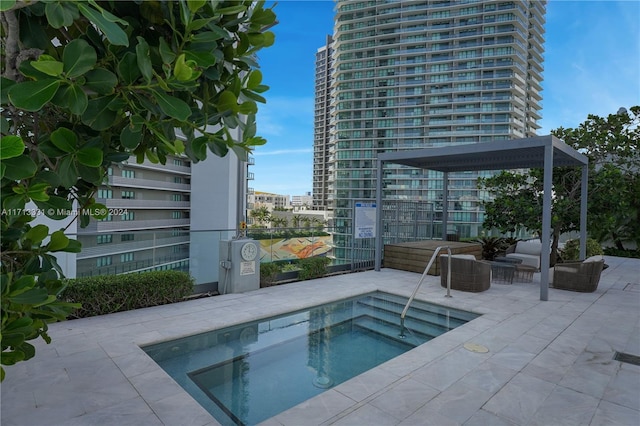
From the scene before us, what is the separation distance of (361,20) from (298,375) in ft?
261

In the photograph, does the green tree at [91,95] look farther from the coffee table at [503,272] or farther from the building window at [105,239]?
the coffee table at [503,272]

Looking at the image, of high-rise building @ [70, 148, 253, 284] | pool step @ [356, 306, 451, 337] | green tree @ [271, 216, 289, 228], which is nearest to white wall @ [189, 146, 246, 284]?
high-rise building @ [70, 148, 253, 284]

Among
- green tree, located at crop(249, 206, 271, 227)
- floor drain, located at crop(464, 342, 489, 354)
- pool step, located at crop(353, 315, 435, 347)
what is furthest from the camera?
green tree, located at crop(249, 206, 271, 227)

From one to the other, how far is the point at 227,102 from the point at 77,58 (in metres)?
0.44

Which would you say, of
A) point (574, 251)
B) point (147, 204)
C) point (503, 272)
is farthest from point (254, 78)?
point (147, 204)

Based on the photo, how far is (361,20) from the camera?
71000 millimetres

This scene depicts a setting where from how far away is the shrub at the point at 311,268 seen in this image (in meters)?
7.50

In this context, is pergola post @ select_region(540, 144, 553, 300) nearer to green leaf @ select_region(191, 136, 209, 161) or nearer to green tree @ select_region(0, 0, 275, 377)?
green tree @ select_region(0, 0, 275, 377)

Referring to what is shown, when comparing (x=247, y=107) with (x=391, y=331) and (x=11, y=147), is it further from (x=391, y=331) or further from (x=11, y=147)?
(x=391, y=331)

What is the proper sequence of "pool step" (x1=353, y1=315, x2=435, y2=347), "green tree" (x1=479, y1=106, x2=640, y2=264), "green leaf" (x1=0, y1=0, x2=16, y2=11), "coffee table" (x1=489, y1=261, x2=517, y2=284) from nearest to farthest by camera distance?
"green leaf" (x1=0, y1=0, x2=16, y2=11)
"pool step" (x1=353, y1=315, x2=435, y2=347)
"coffee table" (x1=489, y1=261, x2=517, y2=284)
"green tree" (x1=479, y1=106, x2=640, y2=264)

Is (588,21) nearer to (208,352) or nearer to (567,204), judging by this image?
(567,204)

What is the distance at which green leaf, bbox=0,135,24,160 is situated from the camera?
0.66 meters

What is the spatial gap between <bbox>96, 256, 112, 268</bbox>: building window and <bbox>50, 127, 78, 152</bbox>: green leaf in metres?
5.06

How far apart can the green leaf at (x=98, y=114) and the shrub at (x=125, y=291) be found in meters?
4.48
